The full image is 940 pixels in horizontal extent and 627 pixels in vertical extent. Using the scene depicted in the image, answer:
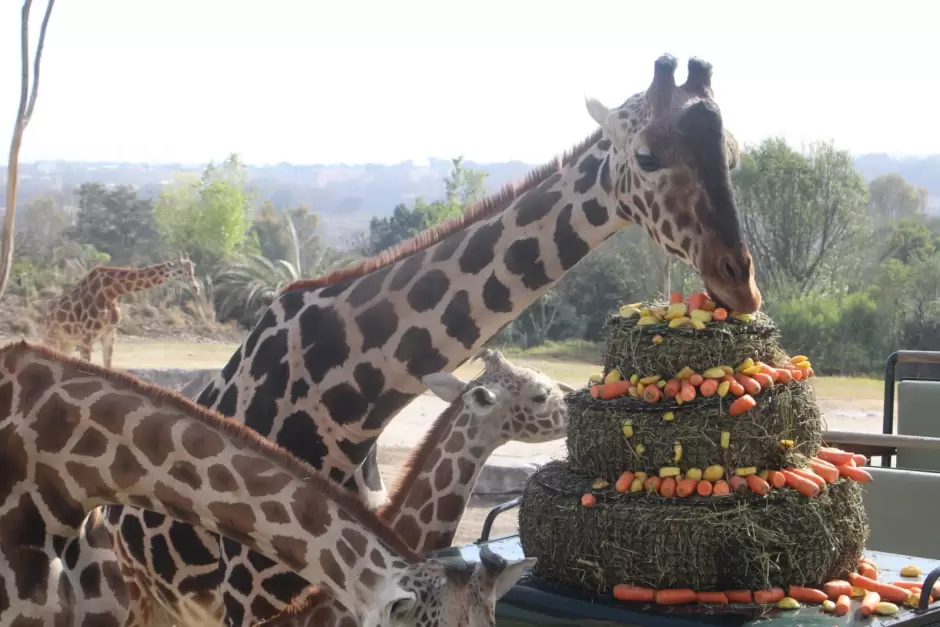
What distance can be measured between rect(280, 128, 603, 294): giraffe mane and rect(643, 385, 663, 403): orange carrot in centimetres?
130

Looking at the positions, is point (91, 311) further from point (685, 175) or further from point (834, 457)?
point (834, 457)

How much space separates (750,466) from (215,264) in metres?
33.4

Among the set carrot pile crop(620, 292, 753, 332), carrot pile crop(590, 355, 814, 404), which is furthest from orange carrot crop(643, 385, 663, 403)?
carrot pile crop(620, 292, 753, 332)

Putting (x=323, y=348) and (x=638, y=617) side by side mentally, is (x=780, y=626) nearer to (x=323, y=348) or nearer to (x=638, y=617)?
(x=638, y=617)

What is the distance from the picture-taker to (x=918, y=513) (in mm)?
5395

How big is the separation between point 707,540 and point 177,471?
5.74 feet

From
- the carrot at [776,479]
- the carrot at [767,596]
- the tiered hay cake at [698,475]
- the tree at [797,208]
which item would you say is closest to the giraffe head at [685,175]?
the tiered hay cake at [698,475]

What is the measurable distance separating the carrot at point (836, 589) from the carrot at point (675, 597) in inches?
19.8

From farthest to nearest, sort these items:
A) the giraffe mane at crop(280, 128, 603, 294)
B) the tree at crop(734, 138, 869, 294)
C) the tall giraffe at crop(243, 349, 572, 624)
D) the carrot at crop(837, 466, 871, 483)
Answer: the tree at crop(734, 138, 869, 294) → the tall giraffe at crop(243, 349, 572, 624) → the giraffe mane at crop(280, 128, 603, 294) → the carrot at crop(837, 466, 871, 483)

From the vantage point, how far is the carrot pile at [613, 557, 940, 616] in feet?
12.1

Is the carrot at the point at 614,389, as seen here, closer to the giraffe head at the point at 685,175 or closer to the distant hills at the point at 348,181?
the giraffe head at the point at 685,175

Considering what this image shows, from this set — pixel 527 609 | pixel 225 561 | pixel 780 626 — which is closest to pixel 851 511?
pixel 780 626

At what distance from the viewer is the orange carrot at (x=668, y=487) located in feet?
12.4

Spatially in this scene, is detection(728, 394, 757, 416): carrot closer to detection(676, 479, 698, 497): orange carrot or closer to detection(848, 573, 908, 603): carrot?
detection(676, 479, 698, 497): orange carrot
